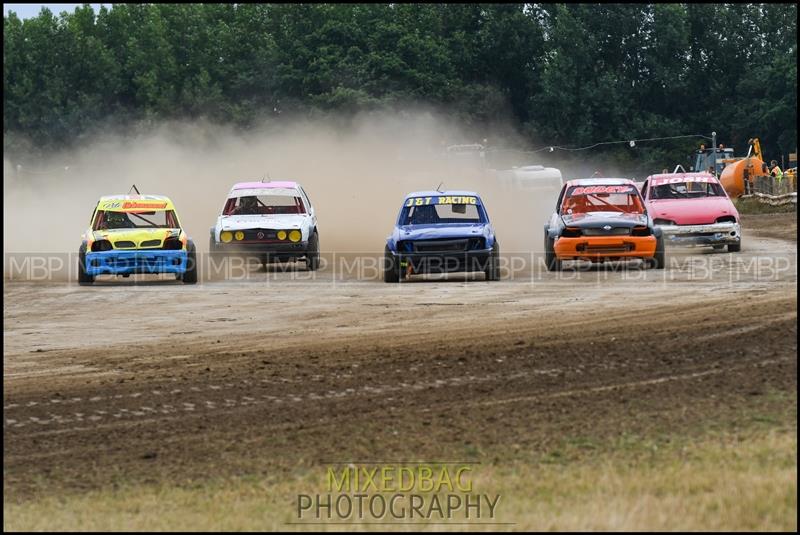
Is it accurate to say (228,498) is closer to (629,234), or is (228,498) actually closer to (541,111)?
(629,234)

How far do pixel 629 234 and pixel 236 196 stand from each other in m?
7.42

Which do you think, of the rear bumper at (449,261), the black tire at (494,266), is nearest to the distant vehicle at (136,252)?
the rear bumper at (449,261)

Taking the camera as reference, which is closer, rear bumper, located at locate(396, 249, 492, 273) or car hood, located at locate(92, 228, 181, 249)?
rear bumper, located at locate(396, 249, 492, 273)

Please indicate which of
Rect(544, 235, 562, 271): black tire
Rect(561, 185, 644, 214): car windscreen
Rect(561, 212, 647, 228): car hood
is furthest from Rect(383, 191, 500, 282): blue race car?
Rect(561, 185, 644, 214): car windscreen

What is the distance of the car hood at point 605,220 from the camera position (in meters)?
22.4

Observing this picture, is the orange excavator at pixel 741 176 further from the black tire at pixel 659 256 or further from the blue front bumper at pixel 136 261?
the blue front bumper at pixel 136 261

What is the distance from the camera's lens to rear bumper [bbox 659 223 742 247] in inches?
975

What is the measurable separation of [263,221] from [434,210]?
3.63 metres

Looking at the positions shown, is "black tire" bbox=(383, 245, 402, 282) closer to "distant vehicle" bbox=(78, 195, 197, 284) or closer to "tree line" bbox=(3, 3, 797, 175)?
"distant vehicle" bbox=(78, 195, 197, 284)

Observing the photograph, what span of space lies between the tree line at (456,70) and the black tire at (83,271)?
5433 cm

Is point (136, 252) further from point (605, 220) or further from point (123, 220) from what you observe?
point (605, 220)

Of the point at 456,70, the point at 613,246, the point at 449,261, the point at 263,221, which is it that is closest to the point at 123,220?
the point at 263,221

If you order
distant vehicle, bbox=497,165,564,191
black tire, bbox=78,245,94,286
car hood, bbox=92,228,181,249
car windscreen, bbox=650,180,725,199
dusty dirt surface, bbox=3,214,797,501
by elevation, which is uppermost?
distant vehicle, bbox=497,165,564,191

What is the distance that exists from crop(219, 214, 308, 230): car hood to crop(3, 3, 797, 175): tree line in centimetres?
5240
